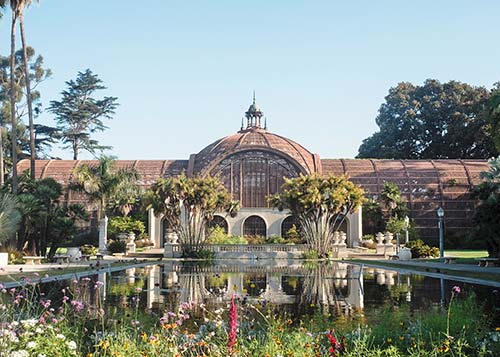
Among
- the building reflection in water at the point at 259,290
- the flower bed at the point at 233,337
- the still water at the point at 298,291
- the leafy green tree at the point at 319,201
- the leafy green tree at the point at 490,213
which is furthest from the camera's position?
the leafy green tree at the point at 319,201

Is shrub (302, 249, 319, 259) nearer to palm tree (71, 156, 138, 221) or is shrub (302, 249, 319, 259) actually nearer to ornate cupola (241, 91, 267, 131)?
palm tree (71, 156, 138, 221)

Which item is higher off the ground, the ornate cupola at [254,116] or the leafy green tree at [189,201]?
the ornate cupola at [254,116]

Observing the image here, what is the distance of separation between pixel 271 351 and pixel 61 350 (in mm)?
2235

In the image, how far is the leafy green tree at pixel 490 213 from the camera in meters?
30.8

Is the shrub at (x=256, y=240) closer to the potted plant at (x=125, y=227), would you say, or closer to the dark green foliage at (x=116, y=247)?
the potted plant at (x=125, y=227)

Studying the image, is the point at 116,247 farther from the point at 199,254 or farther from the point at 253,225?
the point at 253,225

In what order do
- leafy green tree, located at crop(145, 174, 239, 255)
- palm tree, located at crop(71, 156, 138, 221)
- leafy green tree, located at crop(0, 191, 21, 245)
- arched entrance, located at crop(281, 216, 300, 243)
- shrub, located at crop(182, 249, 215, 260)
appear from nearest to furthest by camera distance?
leafy green tree, located at crop(0, 191, 21, 245), leafy green tree, located at crop(145, 174, 239, 255), shrub, located at crop(182, 249, 215, 260), palm tree, located at crop(71, 156, 138, 221), arched entrance, located at crop(281, 216, 300, 243)

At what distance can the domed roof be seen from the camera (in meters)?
53.9

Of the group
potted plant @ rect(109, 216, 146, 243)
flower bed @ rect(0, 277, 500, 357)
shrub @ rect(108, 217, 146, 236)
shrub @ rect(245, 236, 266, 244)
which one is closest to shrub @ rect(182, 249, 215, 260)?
shrub @ rect(245, 236, 266, 244)

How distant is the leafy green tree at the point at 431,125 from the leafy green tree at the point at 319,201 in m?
37.7

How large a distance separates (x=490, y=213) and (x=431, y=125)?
154 ft


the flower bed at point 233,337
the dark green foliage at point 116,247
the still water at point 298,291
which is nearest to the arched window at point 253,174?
the dark green foliage at point 116,247

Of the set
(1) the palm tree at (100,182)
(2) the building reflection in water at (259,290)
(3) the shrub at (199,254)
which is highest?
(1) the palm tree at (100,182)

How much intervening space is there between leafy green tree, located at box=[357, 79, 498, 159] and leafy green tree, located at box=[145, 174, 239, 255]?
40.6 m
